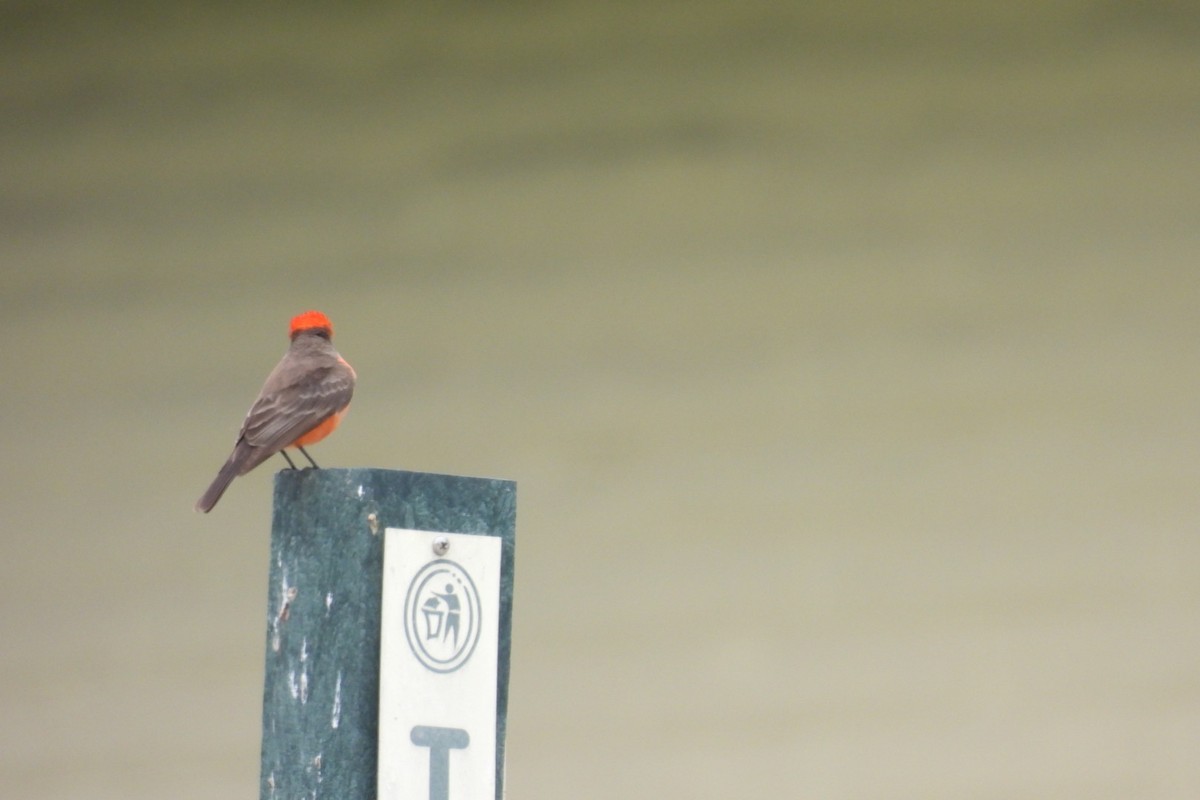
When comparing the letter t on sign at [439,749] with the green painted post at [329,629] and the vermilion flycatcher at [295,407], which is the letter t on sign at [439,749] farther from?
the vermilion flycatcher at [295,407]

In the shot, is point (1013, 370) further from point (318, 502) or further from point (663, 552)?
point (318, 502)

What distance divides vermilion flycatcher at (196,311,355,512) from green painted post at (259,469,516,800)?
95 centimetres

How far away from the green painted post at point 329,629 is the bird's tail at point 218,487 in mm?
821

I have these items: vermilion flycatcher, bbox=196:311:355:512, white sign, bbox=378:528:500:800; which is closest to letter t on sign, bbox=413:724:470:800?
white sign, bbox=378:528:500:800

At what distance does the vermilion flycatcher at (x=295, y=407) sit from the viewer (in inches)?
130

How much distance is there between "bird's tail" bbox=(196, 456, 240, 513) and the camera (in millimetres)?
3027

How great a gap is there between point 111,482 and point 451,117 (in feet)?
5.27

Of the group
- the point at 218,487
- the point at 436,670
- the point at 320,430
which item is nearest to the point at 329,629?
the point at 436,670

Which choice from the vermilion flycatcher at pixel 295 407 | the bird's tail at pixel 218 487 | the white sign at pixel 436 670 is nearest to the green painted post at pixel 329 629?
the white sign at pixel 436 670

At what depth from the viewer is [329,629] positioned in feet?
7.13

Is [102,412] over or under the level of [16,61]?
under

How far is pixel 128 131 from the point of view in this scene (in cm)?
540

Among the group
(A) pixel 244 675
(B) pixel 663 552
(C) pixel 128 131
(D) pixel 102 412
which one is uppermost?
(C) pixel 128 131

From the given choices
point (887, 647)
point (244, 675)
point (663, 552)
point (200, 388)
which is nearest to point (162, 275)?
point (200, 388)
